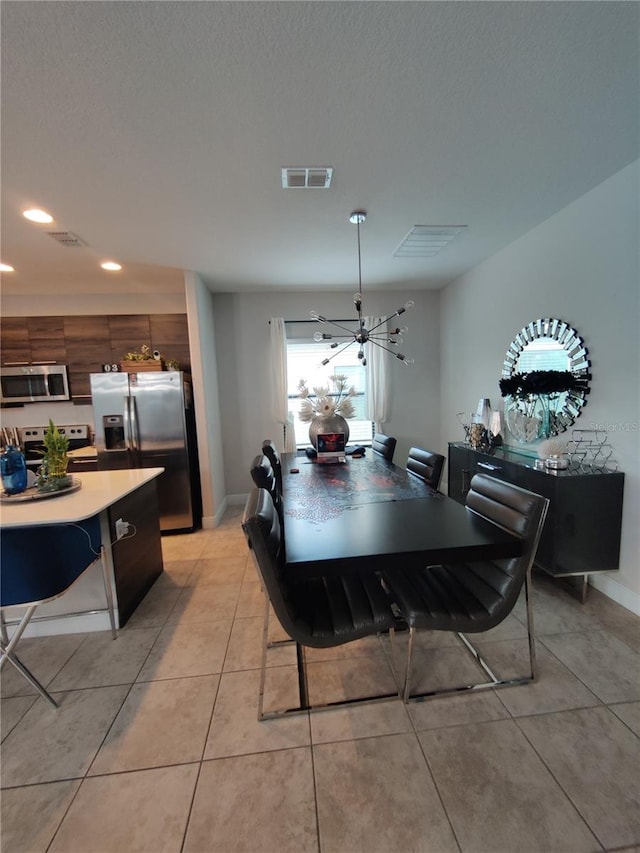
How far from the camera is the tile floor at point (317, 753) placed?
3.57 ft

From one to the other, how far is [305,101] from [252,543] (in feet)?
6.29

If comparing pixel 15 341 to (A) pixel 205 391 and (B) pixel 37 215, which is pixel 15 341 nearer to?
(B) pixel 37 215

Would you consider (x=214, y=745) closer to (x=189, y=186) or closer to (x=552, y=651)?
(x=552, y=651)

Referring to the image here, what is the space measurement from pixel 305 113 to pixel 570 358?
2.33m

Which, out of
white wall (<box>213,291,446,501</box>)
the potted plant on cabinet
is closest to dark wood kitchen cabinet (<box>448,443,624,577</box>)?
white wall (<box>213,291,446,501</box>)

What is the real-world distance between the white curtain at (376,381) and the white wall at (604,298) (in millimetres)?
1576

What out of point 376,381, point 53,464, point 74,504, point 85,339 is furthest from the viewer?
point 376,381

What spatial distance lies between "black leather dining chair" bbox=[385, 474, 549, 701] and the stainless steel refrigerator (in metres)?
2.63

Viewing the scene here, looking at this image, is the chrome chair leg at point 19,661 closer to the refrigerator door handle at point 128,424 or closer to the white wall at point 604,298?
the refrigerator door handle at point 128,424

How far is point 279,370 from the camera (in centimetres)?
423

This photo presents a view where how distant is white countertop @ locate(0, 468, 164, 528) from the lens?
1590mm

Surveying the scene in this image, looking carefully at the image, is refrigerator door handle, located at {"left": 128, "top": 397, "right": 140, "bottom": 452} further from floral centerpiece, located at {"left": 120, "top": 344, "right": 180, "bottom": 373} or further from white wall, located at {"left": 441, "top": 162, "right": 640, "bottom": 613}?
white wall, located at {"left": 441, "top": 162, "right": 640, "bottom": 613}

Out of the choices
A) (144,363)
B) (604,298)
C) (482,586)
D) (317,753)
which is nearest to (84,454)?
(144,363)

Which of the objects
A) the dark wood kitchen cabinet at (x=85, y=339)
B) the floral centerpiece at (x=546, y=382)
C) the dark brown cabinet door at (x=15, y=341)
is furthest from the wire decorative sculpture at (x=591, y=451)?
the dark brown cabinet door at (x=15, y=341)
